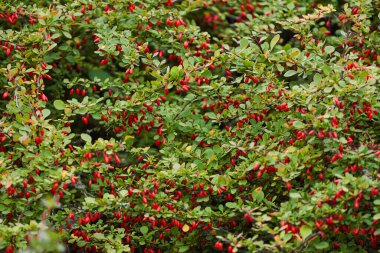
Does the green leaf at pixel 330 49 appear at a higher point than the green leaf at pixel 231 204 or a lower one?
higher

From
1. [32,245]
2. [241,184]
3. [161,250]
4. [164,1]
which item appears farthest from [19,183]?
[164,1]

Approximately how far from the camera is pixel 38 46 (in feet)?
15.5

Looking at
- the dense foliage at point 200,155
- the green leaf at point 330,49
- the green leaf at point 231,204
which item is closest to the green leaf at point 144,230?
the dense foliage at point 200,155

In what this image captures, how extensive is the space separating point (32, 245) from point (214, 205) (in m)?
1.27

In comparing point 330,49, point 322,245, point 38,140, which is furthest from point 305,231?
point 38,140

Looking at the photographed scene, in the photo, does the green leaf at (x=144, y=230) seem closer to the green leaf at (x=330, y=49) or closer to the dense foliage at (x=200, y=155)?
the dense foliage at (x=200, y=155)

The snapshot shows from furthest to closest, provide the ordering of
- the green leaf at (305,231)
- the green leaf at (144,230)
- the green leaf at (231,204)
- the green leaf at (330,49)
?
the green leaf at (330,49) → the green leaf at (144,230) → the green leaf at (231,204) → the green leaf at (305,231)

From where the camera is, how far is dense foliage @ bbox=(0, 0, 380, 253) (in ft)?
12.3

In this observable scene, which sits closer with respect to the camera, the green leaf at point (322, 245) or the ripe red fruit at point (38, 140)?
the green leaf at point (322, 245)

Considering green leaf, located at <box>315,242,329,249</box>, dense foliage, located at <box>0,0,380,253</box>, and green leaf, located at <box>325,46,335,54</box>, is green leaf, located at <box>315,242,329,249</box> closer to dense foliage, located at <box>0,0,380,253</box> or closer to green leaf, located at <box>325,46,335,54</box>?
dense foliage, located at <box>0,0,380,253</box>

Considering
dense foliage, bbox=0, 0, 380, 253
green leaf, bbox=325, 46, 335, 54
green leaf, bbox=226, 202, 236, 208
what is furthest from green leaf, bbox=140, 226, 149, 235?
green leaf, bbox=325, 46, 335, 54

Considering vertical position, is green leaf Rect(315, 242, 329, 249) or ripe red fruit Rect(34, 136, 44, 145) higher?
ripe red fruit Rect(34, 136, 44, 145)

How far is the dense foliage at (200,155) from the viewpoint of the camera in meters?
3.76

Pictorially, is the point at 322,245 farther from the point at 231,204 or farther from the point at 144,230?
the point at 144,230
